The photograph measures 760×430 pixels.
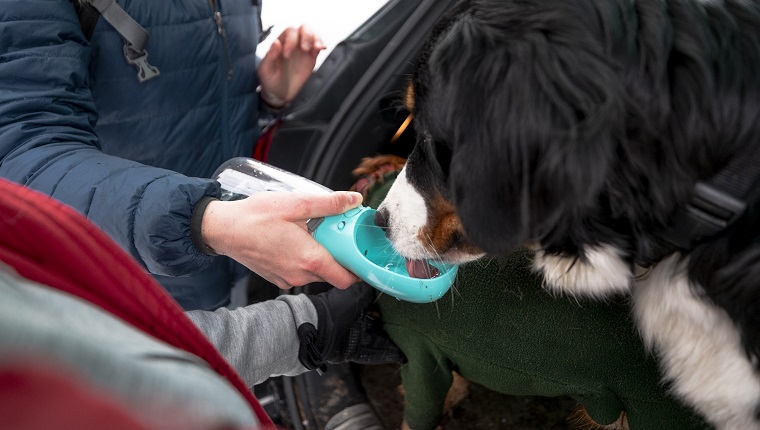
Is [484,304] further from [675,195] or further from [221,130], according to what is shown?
[221,130]

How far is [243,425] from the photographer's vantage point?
38cm

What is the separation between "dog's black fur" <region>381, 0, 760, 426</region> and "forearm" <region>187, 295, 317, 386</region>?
54cm

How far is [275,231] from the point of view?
98 cm

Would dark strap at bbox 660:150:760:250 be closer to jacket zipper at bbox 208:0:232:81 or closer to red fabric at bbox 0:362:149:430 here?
red fabric at bbox 0:362:149:430

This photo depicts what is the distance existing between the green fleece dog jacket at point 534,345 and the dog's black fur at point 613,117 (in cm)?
22

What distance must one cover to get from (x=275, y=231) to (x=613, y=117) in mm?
541

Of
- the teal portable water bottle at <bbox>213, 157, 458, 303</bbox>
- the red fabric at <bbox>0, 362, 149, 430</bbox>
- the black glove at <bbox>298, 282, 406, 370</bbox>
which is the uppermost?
the red fabric at <bbox>0, 362, 149, 430</bbox>

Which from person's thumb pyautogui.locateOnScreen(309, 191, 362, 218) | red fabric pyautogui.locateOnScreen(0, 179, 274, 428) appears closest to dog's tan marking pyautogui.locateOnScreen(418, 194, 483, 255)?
person's thumb pyautogui.locateOnScreen(309, 191, 362, 218)

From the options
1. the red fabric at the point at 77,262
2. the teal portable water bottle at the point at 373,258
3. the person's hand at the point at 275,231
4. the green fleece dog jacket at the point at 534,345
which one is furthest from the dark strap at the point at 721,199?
the red fabric at the point at 77,262

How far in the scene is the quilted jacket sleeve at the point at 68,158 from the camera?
100 cm

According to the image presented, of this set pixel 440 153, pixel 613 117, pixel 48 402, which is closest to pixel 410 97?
pixel 440 153

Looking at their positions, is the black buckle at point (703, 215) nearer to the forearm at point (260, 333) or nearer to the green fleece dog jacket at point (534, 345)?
the green fleece dog jacket at point (534, 345)

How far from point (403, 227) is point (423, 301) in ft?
0.47

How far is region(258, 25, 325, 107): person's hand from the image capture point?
154cm
